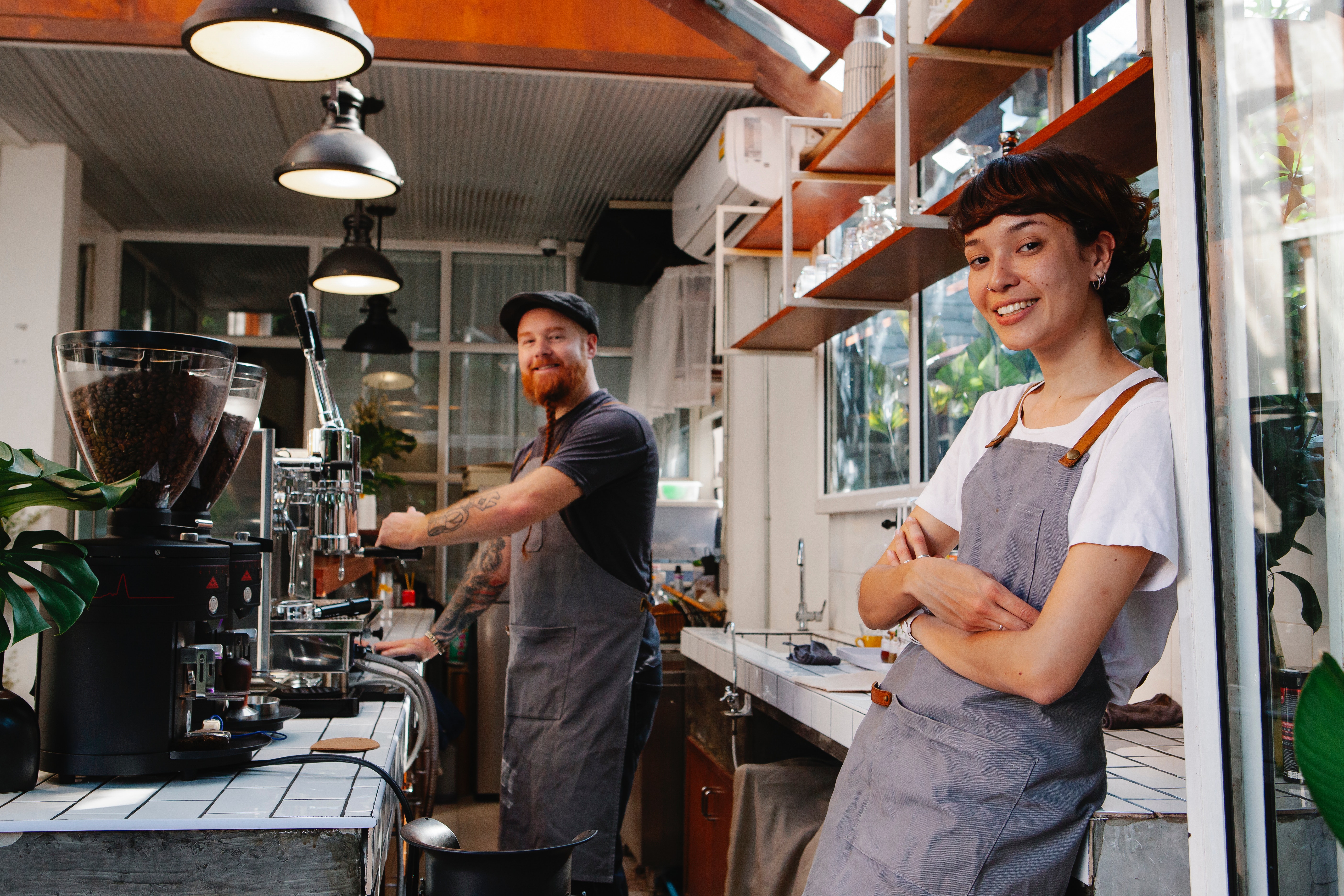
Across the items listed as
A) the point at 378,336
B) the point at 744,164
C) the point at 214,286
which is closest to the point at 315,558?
the point at 744,164

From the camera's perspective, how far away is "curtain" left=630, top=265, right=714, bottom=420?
204 inches

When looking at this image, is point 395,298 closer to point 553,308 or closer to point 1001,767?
point 553,308

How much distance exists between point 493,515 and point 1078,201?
1.44 meters

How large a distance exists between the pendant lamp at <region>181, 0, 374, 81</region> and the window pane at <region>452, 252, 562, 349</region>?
4248 mm

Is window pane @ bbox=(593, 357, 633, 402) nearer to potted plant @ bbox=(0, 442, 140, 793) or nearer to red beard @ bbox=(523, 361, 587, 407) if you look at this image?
red beard @ bbox=(523, 361, 587, 407)

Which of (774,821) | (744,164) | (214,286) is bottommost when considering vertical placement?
(774,821)

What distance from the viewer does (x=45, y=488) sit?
3.86 ft

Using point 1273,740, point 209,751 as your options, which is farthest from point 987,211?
point 209,751

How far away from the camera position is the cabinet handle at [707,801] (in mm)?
2936

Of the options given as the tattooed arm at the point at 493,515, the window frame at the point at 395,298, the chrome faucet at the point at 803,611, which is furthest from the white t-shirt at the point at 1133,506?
the window frame at the point at 395,298

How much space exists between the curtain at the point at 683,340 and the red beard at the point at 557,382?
8.37ft

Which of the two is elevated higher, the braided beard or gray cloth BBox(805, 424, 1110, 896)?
the braided beard

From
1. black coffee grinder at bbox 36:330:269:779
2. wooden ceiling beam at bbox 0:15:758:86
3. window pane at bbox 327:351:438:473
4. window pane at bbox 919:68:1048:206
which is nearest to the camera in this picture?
black coffee grinder at bbox 36:330:269:779

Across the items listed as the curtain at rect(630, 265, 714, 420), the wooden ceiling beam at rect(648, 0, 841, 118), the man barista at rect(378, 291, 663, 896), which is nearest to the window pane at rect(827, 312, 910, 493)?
the wooden ceiling beam at rect(648, 0, 841, 118)
